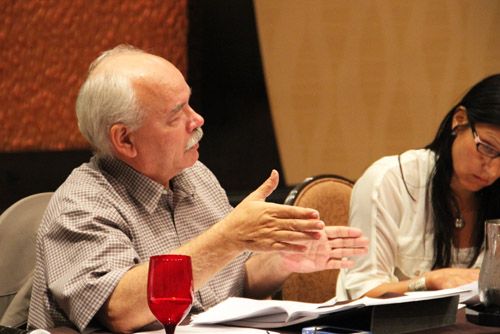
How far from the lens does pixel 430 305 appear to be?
1.45 m

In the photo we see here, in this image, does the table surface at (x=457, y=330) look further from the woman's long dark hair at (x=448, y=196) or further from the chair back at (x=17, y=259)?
the woman's long dark hair at (x=448, y=196)

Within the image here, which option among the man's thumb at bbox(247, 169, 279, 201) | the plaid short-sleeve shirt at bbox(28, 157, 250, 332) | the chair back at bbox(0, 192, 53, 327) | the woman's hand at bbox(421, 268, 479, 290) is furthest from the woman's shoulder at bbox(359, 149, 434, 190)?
the chair back at bbox(0, 192, 53, 327)

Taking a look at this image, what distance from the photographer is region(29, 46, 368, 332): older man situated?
4.87ft

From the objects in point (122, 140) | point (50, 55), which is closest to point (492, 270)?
point (122, 140)

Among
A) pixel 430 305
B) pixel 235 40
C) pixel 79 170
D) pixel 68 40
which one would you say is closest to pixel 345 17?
pixel 235 40

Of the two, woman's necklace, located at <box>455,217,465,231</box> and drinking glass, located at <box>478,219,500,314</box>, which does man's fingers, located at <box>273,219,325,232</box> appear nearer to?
drinking glass, located at <box>478,219,500,314</box>

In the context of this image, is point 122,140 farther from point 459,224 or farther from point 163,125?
point 459,224

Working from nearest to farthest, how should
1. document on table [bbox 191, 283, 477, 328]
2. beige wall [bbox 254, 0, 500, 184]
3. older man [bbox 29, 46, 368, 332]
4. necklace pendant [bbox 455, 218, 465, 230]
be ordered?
document on table [bbox 191, 283, 477, 328], older man [bbox 29, 46, 368, 332], necklace pendant [bbox 455, 218, 465, 230], beige wall [bbox 254, 0, 500, 184]

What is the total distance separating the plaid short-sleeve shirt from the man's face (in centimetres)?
5

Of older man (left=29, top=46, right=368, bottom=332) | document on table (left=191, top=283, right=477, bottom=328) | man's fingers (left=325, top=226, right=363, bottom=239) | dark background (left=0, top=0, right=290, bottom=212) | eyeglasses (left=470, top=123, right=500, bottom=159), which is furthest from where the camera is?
dark background (left=0, top=0, right=290, bottom=212)

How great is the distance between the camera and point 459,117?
2.18 m

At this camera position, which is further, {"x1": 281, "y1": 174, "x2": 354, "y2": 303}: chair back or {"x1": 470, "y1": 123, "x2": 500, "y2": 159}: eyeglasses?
{"x1": 281, "y1": 174, "x2": 354, "y2": 303}: chair back

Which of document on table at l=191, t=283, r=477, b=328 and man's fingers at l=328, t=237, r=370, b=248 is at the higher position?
man's fingers at l=328, t=237, r=370, b=248

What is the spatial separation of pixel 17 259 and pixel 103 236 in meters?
0.39
